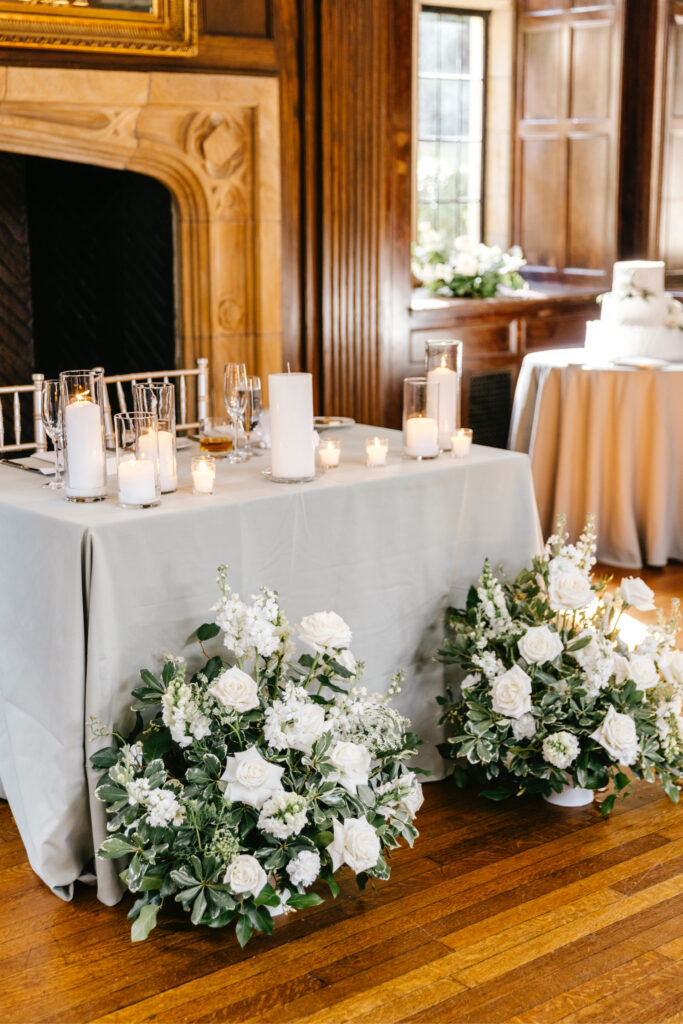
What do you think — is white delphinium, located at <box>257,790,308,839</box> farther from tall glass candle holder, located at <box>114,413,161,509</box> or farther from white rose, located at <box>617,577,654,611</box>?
white rose, located at <box>617,577,654,611</box>

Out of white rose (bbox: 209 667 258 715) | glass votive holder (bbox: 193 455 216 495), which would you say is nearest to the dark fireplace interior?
glass votive holder (bbox: 193 455 216 495)

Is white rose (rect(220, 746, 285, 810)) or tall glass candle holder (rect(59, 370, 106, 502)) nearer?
white rose (rect(220, 746, 285, 810))

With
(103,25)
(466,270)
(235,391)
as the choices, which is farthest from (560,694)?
(466,270)

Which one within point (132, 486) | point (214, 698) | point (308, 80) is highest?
point (308, 80)

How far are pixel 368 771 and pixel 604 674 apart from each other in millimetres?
701

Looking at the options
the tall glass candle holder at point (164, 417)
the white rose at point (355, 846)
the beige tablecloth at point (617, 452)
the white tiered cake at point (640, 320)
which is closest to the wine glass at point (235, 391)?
the tall glass candle holder at point (164, 417)

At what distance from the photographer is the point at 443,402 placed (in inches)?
131

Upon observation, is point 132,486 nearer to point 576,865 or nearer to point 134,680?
point 134,680

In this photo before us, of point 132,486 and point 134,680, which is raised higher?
point 132,486

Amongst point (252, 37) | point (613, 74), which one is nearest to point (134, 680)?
point (252, 37)

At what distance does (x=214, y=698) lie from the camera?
101 inches

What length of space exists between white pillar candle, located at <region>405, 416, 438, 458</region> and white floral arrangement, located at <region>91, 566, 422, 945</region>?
2.38 ft

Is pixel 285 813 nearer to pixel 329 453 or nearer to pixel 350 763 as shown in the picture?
pixel 350 763

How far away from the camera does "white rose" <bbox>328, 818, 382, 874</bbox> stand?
2494mm
